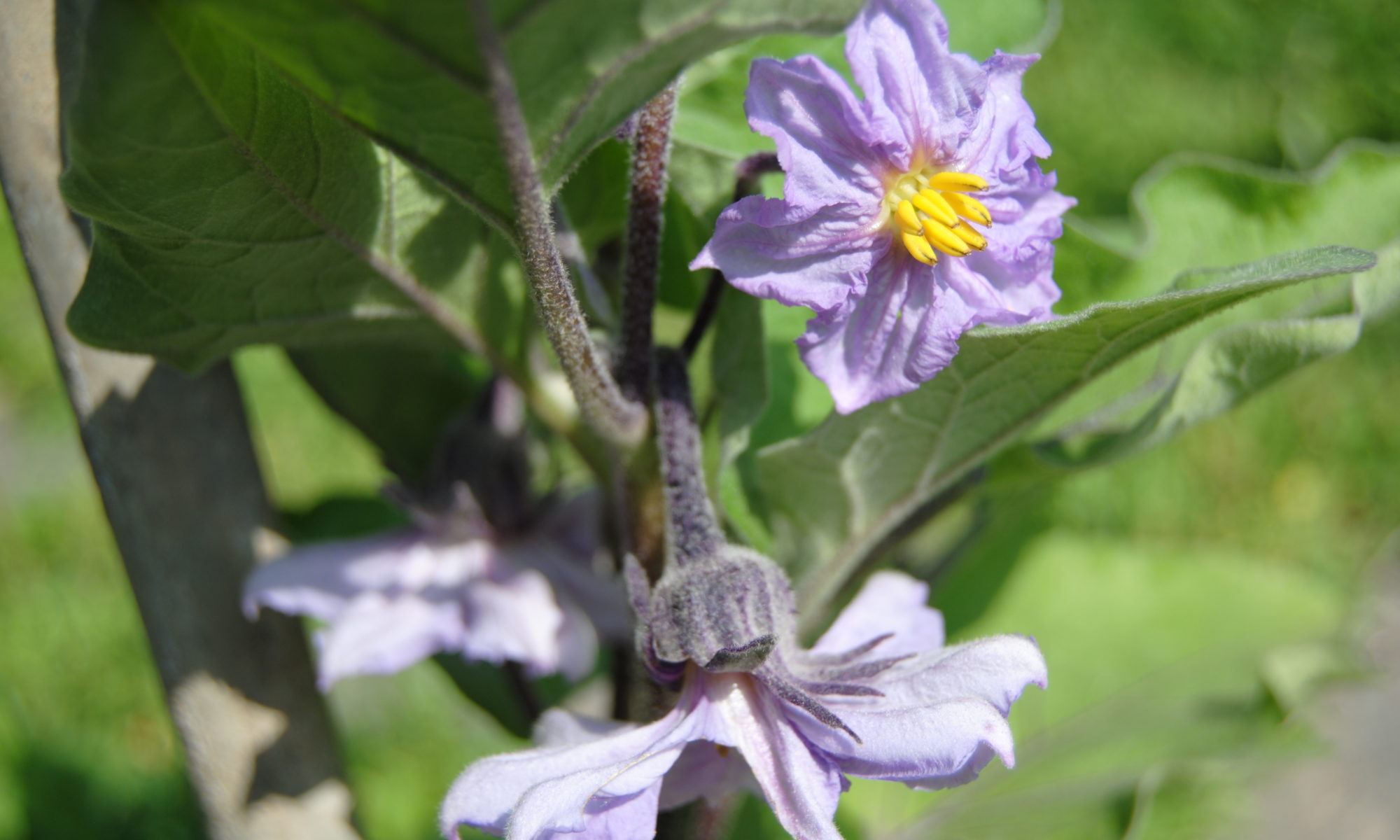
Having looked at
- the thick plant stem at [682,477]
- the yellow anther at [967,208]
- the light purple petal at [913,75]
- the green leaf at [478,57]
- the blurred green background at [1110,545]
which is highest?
the green leaf at [478,57]

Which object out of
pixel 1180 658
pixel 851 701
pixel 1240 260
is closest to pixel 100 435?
pixel 851 701

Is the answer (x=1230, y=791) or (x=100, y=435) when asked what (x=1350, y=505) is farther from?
(x=100, y=435)

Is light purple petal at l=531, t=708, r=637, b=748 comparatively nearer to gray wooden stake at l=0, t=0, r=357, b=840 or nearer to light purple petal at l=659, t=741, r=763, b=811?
light purple petal at l=659, t=741, r=763, b=811

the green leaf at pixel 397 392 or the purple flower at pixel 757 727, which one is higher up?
the green leaf at pixel 397 392

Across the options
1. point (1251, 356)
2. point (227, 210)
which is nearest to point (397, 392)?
point (227, 210)

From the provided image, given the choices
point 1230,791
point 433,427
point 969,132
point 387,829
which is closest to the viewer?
point 969,132

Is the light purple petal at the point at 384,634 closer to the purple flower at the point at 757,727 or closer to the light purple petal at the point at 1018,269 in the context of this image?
the purple flower at the point at 757,727

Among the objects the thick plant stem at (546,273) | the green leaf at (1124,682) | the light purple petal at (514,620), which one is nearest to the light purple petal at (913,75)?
the thick plant stem at (546,273)
